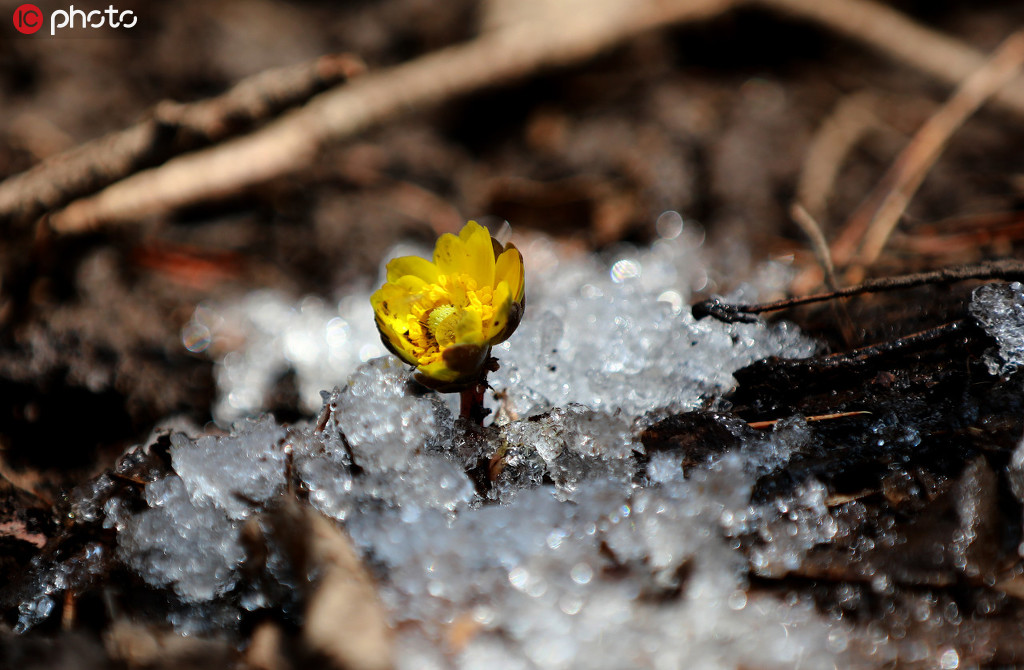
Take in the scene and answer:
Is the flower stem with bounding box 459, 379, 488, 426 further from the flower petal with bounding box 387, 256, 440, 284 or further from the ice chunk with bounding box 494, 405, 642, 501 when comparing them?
the flower petal with bounding box 387, 256, 440, 284

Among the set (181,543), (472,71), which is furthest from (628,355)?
(472,71)

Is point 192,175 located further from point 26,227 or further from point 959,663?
point 959,663

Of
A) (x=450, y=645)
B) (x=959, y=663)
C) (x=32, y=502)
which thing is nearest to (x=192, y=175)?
(x=32, y=502)

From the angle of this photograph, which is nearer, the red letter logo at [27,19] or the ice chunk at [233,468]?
the ice chunk at [233,468]

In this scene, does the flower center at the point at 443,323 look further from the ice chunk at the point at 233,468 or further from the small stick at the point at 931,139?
the small stick at the point at 931,139

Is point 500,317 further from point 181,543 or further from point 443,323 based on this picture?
point 181,543

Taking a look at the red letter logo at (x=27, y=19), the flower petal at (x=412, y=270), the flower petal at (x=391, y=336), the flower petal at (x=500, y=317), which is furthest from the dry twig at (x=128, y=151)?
the red letter logo at (x=27, y=19)
